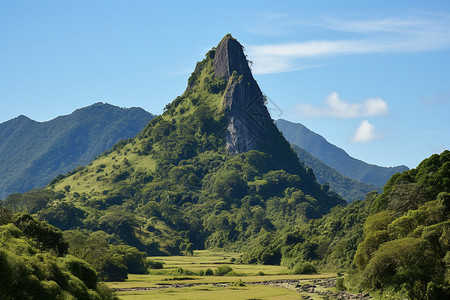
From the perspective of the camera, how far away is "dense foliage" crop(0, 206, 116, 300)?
43.0 m

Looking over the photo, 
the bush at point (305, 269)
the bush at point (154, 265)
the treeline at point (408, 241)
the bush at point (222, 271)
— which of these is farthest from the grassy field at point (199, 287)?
the treeline at point (408, 241)

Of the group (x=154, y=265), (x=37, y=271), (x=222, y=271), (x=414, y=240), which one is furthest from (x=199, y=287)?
(x=37, y=271)

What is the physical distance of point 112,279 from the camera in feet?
339

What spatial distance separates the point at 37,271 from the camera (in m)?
47.1

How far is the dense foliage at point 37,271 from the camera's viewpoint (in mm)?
43031

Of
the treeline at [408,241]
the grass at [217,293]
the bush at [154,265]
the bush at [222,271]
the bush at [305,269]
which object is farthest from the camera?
the bush at [154,265]

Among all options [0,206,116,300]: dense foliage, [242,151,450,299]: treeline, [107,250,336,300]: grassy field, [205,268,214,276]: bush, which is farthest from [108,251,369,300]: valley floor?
[0,206,116,300]: dense foliage

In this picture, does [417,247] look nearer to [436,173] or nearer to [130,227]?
[436,173]

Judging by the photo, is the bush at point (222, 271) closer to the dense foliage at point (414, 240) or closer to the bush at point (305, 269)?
the bush at point (305, 269)

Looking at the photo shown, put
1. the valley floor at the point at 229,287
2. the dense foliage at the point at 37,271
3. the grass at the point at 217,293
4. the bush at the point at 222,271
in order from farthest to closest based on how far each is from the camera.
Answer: the bush at the point at 222,271 → the valley floor at the point at 229,287 → the grass at the point at 217,293 → the dense foliage at the point at 37,271

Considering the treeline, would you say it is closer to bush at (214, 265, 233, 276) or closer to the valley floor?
the valley floor

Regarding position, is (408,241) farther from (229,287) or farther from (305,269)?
(305,269)

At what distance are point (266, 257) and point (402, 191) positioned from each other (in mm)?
71480

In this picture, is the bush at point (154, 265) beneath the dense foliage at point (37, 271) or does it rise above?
beneath
